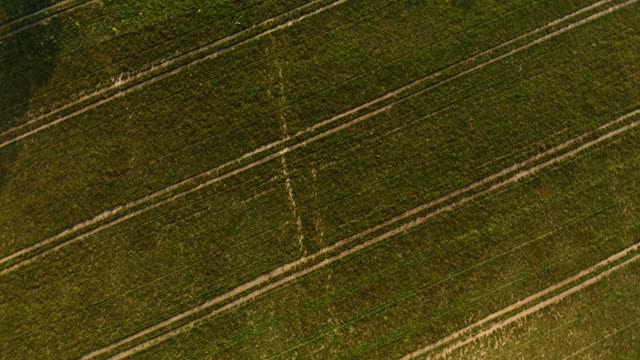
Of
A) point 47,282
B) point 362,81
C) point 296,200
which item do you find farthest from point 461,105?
point 47,282

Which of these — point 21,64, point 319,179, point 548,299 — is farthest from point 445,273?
point 21,64

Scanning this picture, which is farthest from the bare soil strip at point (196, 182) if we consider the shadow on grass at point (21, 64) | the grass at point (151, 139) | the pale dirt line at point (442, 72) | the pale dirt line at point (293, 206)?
the shadow on grass at point (21, 64)

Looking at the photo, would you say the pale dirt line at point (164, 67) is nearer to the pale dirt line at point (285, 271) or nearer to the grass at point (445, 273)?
the pale dirt line at point (285, 271)

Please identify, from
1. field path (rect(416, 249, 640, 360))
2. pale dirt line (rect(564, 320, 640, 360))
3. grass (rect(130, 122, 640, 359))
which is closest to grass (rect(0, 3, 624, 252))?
grass (rect(130, 122, 640, 359))

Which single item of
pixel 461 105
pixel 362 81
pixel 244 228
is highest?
pixel 362 81

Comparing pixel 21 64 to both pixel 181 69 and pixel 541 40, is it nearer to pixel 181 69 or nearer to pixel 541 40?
pixel 181 69

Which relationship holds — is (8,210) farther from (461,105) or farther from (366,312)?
(461,105)

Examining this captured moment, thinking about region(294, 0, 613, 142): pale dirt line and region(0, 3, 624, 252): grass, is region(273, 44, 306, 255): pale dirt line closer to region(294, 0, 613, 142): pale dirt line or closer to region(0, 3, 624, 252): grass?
region(0, 3, 624, 252): grass
